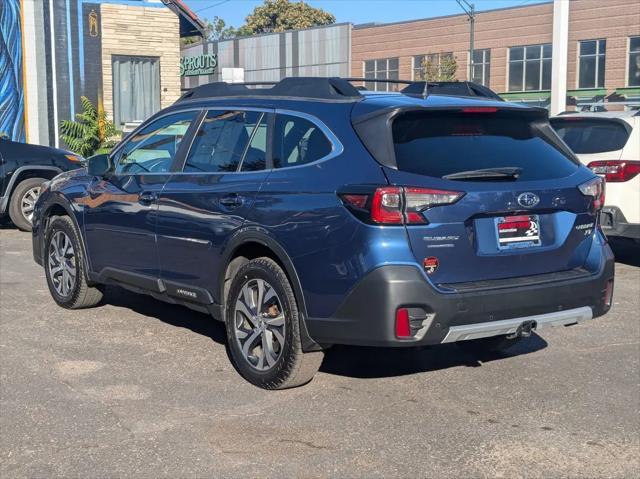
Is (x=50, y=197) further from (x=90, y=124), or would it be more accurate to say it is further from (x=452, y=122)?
(x=90, y=124)

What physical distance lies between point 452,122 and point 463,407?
1689 millimetres

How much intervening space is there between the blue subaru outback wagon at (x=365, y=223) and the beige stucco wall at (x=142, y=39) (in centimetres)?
1493

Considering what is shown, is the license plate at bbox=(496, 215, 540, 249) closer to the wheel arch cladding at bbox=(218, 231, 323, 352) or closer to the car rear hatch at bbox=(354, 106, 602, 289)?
the car rear hatch at bbox=(354, 106, 602, 289)

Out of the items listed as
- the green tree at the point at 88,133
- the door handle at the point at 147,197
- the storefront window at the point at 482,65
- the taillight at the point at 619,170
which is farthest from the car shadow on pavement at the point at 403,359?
the storefront window at the point at 482,65

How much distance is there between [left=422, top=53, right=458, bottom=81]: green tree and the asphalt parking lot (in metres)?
50.4

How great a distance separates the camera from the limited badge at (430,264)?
15.1 ft

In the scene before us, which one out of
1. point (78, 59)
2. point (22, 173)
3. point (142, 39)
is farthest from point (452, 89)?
point (142, 39)

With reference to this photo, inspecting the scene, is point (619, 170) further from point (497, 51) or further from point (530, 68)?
point (497, 51)

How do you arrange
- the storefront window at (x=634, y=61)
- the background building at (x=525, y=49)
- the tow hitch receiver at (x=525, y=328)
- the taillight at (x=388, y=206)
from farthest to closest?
the background building at (x=525, y=49) → the storefront window at (x=634, y=61) → the tow hitch receiver at (x=525, y=328) → the taillight at (x=388, y=206)

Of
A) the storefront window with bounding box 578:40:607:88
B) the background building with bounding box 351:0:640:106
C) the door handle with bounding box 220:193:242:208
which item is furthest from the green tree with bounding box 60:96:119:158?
the storefront window with bounding box 578:40:607:88

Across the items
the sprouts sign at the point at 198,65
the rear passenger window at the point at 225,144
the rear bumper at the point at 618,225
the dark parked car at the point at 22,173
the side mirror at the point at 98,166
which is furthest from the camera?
the sprouts sign at the point at 198,65

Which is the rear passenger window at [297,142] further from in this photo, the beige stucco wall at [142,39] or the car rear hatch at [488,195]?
the beige stucco wall at [142,39]

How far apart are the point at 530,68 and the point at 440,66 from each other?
610 cm

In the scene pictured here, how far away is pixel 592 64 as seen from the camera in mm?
49750
